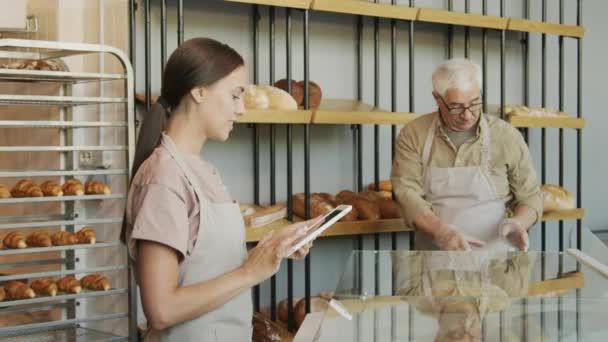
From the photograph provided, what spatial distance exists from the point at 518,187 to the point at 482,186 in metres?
0.16

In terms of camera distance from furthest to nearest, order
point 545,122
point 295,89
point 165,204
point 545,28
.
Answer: point 545,28 → point 545,122 → point 295,89 → point 165,204

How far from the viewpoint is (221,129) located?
6.55ft

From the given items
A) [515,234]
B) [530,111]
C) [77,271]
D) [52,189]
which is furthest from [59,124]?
[530,111]

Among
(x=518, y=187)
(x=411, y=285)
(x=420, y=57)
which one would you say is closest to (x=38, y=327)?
(x=411, y=285)

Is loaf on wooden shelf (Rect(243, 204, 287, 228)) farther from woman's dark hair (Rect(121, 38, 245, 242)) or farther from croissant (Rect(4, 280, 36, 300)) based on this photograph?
woman's dark hair (Rect(121, 38, 245, 242))

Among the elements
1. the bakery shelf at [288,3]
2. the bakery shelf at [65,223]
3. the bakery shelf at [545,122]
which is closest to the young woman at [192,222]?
the bakery shelf at [65,223]

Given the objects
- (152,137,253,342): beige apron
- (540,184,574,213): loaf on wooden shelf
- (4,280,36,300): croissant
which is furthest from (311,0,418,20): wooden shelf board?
(152,137,253,342): beige apron

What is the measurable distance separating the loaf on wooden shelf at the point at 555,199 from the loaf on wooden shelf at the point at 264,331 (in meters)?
1.64

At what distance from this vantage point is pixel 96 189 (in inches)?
129

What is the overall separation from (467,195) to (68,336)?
1.63m

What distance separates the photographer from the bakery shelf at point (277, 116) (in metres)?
3.49

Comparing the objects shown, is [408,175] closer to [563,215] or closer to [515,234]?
[515,234]

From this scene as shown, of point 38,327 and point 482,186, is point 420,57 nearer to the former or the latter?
point 482,186

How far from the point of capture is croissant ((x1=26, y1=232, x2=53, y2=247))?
318cm
